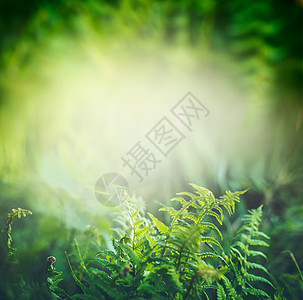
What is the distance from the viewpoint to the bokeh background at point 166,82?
0.99 meters

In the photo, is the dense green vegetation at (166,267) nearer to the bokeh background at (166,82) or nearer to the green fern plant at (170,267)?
the green fern plant at (170,267)

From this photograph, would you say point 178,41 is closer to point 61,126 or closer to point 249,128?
point 249,128

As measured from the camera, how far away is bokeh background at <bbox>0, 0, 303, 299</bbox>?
0.99 meters

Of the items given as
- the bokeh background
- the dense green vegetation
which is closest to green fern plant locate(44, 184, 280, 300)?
the dense green vegetation

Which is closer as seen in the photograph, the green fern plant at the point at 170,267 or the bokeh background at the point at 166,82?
the green fern plant at the point at 170,267

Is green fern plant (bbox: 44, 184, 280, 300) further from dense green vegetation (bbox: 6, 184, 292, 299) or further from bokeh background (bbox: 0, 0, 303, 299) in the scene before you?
bokeh background (bbox: 0, 0, 303, 299)

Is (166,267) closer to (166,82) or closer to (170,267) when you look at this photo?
(170,267)

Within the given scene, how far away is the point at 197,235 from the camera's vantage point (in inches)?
9.7

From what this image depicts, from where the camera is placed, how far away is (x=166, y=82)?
1.32 m

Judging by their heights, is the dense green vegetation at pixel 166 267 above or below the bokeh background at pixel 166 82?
below

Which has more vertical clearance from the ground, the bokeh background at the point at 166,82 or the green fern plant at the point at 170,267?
the bokeh background at the point at 166,82

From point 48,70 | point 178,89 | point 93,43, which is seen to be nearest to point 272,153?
point 178,89

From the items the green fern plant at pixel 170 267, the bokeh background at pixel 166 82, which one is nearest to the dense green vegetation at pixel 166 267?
the green fern plant at pixel 170 267

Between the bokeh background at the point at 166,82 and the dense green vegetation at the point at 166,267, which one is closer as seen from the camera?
the dense green vegetation at the point at 166,267
